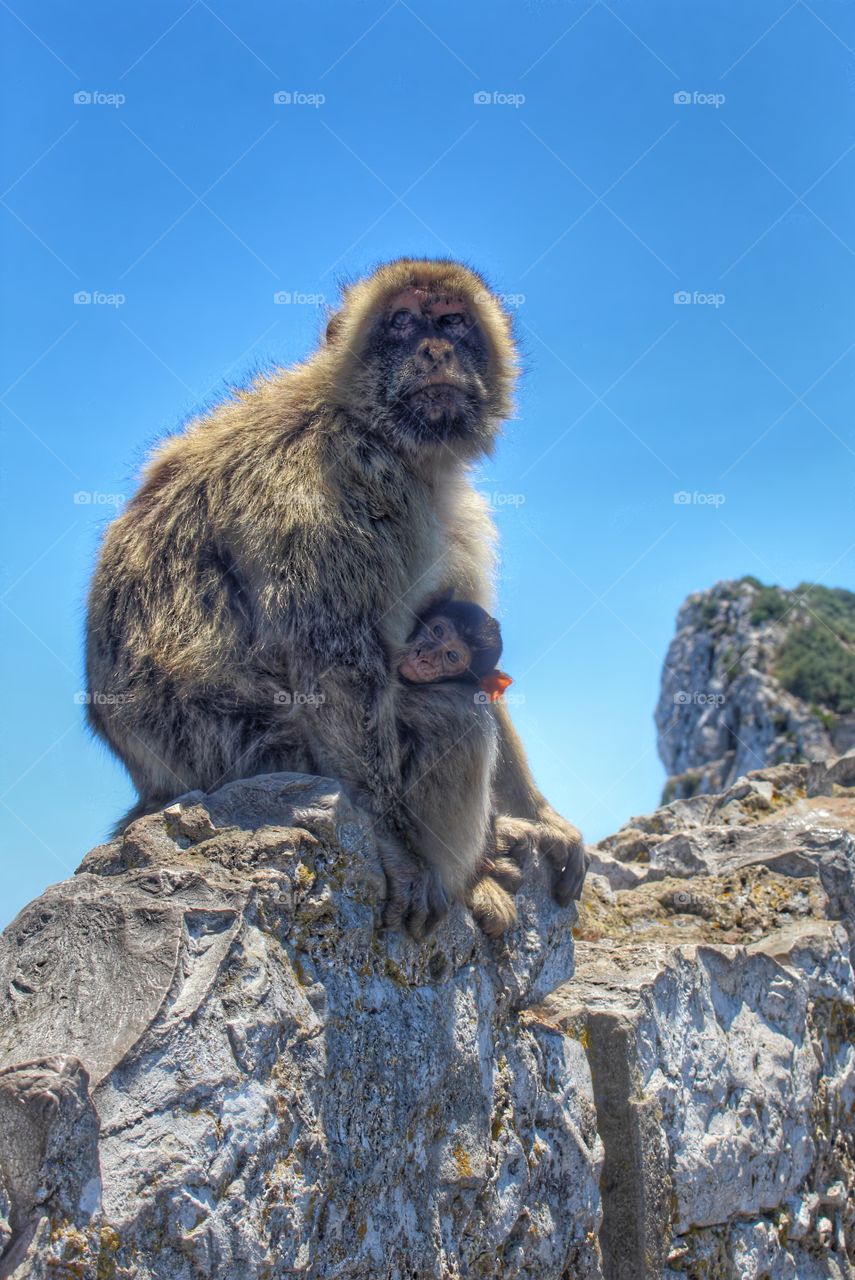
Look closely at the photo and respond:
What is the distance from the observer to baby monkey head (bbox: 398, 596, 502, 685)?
3.28 m

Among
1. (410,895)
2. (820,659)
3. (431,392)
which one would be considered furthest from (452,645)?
(820,659)

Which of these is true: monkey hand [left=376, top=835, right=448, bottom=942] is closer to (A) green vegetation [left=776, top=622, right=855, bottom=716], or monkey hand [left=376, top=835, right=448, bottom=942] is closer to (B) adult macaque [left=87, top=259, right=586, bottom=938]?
(B) adult macaque [left=87, top=259, right=586, bottom=938]

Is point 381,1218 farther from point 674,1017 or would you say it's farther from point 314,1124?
point 674,1017

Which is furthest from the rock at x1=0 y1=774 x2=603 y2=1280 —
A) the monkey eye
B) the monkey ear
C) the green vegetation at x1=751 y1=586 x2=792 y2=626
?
the green vegetation at x1=751 y1=586 x2=792 y2=626

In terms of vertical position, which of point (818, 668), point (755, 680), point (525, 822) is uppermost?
point (818, 668)

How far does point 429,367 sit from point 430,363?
14mm

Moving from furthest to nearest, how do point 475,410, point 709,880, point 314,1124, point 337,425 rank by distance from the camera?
point 709,880, point 475,410, point 337,425, point 314,1124

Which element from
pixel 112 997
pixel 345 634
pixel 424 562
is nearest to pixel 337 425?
pixel 424 562

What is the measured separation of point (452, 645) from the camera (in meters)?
3.32

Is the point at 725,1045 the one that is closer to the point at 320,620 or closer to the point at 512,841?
the point at 512,841

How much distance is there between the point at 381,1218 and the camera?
2535 millimetres

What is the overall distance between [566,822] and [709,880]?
116 centimetres

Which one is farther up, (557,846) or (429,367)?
(429,367)

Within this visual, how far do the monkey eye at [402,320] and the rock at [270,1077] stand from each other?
174 centimetres
